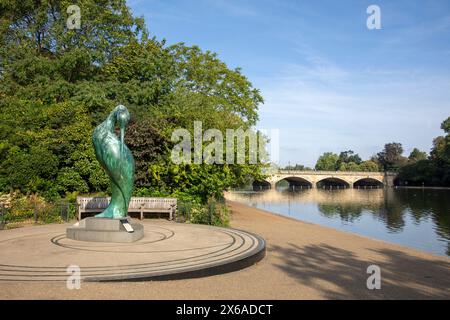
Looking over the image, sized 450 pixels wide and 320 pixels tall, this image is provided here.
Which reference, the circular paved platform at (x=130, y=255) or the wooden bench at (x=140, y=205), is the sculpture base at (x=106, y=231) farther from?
the wooden bench at (x=140, y=205)

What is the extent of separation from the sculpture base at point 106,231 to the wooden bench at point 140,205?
5028 mm

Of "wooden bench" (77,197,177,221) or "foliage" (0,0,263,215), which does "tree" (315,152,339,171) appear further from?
"wooden bench" (77,197,177,221)

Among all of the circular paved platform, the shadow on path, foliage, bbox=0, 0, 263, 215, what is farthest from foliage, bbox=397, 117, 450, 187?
the circular paved platform

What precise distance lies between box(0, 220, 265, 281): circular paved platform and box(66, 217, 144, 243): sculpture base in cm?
22

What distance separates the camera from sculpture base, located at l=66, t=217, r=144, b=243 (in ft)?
31.9

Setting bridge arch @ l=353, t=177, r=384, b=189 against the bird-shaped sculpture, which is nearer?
the bird-shaped sculpture

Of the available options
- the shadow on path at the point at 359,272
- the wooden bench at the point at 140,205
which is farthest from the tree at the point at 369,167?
the shadow on path at the point at 359,272

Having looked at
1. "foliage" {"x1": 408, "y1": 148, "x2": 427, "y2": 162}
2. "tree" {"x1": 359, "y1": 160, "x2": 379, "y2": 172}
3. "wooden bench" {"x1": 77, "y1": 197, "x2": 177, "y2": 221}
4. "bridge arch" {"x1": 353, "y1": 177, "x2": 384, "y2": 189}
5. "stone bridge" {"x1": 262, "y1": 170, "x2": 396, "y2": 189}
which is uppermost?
→ "foliage" {"x1": 408, "y1": 148, "x2": 427, "y2": 162}

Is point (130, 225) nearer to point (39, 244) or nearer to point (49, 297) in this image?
point (39, 244)

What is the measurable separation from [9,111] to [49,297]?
55.9ft

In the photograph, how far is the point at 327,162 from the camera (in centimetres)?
12625

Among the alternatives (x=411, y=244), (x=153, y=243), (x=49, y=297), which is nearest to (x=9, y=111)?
(x=153, y=243)

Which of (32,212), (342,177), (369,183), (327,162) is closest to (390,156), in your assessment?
(369,183)

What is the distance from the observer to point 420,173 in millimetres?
76938
